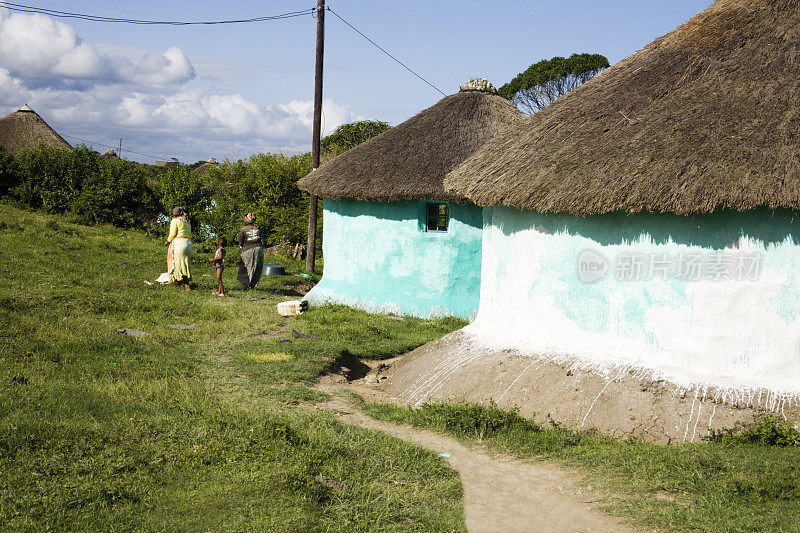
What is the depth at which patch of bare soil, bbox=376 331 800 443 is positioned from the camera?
20.1 feet

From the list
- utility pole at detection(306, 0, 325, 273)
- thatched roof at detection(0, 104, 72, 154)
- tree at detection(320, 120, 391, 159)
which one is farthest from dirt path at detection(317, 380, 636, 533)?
thatched roof at detection(0, 104, 72, 154)

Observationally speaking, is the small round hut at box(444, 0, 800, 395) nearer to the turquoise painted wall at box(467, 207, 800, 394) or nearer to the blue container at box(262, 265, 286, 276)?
the turquoise painted wall at box(467, 207, 800, 394)

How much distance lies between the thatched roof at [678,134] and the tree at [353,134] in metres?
20.5

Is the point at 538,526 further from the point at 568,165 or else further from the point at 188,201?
the point at 188,201

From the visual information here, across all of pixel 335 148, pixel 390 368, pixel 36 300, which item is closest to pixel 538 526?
pixel 390 368

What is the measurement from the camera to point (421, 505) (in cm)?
451

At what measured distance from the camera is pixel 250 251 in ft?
42.4

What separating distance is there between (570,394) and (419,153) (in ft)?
21.9

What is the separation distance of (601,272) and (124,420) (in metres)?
4.89

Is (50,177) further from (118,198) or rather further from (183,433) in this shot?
(183,433)

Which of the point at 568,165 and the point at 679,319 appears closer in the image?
the point at 679,319
